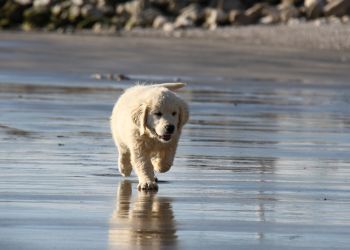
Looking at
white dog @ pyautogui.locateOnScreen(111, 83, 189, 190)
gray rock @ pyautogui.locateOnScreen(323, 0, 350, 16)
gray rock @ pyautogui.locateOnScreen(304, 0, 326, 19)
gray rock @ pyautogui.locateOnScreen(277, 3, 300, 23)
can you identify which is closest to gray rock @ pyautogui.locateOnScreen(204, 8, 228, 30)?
gray rock @ pyautogui.locateOnScreen(277, 3, 300, 23)

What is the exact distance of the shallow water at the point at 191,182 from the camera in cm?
693

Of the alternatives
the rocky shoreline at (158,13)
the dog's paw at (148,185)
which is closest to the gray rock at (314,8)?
the rocky shoreline at (158,13)

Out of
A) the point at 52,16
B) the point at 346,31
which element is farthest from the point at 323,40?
the point at 52,16

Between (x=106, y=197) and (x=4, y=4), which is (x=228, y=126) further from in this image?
(x=4, y=4)

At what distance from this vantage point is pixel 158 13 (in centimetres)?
4597

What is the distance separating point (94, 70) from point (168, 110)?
14.6 meters

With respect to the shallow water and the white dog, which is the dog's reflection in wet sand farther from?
the white dog

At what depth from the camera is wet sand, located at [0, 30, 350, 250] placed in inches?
276

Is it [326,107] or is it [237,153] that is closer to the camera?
[237,153]

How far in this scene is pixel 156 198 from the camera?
8508 mm

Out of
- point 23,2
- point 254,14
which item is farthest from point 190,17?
point 23,2

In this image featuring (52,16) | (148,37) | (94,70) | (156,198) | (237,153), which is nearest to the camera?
(156,198)

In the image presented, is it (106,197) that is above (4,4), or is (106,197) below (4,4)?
above

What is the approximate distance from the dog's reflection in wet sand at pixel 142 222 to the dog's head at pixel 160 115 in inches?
18.1
